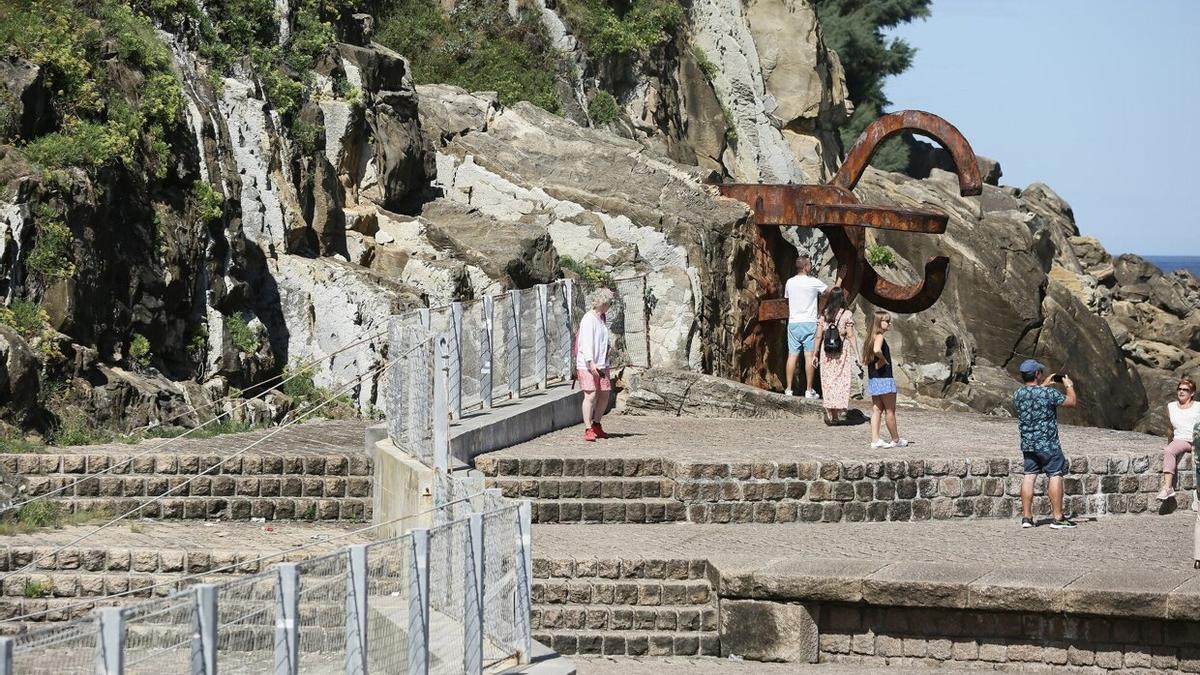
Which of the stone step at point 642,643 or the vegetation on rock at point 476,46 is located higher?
the vegetation on rock at point 476,46

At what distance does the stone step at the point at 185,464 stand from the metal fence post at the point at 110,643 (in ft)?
30.1

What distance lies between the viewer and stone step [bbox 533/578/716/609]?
41.9ft

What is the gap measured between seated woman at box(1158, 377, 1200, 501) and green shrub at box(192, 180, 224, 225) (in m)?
9.78

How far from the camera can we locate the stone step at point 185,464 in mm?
15680

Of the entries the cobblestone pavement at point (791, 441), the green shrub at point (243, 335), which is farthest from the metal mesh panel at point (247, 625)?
the green shrub at point (243, 335)

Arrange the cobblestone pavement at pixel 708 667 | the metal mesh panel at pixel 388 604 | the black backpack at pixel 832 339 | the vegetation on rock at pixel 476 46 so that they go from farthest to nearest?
the vegetation on rock at pixel 476 46 → the black backpack at pixel 832 339 → the cobblestone pavement at pixel 708 667 → the metal mesh panel at pixel 388 604

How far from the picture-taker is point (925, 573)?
12.4m

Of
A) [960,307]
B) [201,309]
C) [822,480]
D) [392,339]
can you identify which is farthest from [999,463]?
[960,307]

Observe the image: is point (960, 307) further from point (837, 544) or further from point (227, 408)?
point (837, 544)

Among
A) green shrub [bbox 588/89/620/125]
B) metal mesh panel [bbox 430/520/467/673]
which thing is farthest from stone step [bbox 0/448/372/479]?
green shrub [bbox 588/89/620/125]

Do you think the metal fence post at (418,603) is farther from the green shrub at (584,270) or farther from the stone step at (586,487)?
the green shrub at (584,270)

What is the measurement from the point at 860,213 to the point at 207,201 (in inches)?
324

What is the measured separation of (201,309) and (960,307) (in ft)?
71.4

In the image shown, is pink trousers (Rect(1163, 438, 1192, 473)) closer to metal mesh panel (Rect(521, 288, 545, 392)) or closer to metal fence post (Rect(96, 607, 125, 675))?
metal mesh panel (Rect(521, 288, 545, 392))
